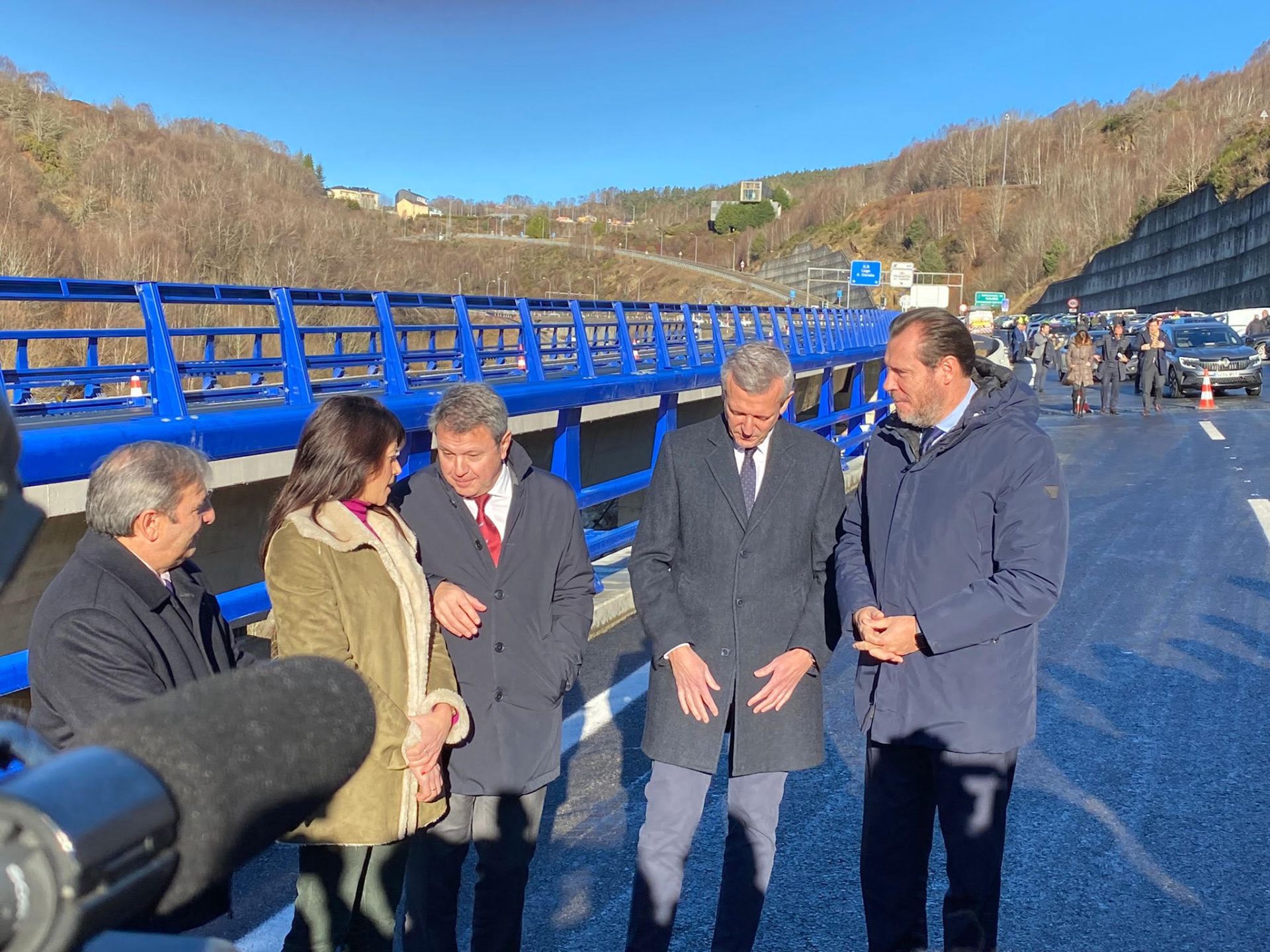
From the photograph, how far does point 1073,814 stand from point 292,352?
17.5 ft

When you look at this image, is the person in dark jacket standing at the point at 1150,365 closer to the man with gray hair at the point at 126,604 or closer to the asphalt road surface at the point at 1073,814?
the asphalt road surface at the point at 1073,814

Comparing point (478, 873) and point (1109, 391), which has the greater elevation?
point (478, 873)

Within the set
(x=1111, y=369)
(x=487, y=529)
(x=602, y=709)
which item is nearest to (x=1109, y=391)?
(x=1111, y=369)

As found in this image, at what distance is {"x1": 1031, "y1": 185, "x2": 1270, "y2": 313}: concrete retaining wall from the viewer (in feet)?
208

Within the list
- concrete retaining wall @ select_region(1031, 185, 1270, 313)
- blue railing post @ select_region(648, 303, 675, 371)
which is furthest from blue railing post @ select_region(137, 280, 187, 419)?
concrete retaining wall @ select_region(1031, 185, 1270, 313)

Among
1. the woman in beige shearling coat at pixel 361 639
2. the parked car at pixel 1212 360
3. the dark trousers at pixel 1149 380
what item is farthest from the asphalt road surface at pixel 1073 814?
the parked car at pixel 1212 360

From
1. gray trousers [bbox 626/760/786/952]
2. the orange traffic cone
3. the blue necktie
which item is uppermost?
the blue necktie

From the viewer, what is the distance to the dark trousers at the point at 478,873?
3.24m

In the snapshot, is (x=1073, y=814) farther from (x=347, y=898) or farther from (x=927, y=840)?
(x=347, y=898)

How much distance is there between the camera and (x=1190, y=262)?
7719 centimetres

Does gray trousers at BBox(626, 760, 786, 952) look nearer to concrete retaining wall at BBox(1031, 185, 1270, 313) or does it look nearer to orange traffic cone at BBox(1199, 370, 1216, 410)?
orange traffic cone at BBox(1199, 370, 1216, 410)

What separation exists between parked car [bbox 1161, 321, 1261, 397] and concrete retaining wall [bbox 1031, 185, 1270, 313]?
37075 mm

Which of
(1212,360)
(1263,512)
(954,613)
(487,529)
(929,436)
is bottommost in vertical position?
(1263,512)

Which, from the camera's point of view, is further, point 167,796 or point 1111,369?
point 1111,369
